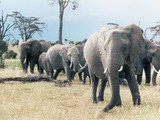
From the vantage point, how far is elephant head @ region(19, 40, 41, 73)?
2216cm

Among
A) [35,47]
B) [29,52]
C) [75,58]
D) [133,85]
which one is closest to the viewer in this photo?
[133,85]

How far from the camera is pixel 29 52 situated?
22.7 m

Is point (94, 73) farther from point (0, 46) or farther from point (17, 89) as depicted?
point (0, 46)

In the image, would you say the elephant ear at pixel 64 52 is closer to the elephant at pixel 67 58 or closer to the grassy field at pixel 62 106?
the elephant at pixel 67 58

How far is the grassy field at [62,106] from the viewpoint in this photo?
7.93 meters

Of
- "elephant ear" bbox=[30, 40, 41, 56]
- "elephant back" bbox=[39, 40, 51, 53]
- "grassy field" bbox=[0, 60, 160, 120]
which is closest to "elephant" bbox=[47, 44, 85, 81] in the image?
"elephant ear" bbox=[30, 40, 41, 56]

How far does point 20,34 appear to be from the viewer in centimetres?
6756

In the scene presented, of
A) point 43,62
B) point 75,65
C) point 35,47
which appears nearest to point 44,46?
point 35,47

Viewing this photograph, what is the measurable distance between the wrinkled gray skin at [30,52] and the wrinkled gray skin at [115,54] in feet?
39.5

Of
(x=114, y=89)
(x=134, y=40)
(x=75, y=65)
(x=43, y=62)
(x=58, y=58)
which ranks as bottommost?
(x=43, y=62)

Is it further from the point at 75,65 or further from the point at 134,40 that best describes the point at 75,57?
the point at 134,40

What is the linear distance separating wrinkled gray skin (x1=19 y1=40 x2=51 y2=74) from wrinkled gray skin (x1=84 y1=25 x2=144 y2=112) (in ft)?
39.5

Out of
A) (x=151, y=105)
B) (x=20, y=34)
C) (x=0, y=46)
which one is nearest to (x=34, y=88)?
(x=151, y=105)

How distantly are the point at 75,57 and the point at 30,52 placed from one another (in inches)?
265
